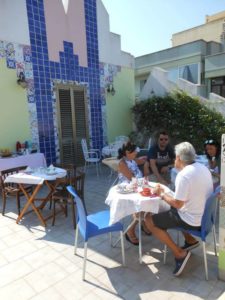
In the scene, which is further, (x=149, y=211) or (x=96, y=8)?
(x=96, y=8)

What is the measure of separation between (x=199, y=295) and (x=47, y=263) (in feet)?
5.16

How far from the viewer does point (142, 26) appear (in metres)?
7.32

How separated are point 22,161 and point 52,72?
2.47m

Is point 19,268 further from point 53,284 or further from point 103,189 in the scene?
point 103,189

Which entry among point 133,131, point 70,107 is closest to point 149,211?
point 70,107

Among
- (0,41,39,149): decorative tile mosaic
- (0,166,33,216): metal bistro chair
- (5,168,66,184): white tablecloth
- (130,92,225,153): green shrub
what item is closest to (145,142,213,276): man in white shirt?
(5,168,66,184): white tablecloth

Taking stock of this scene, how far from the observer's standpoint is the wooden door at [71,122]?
627cm

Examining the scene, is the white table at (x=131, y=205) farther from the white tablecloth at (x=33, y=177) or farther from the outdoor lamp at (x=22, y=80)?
the outdoor lamp at (x=22, y=80)

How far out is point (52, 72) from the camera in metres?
5.94

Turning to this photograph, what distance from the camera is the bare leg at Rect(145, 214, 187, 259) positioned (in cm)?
231

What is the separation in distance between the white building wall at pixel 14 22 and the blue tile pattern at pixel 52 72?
0.14 meters

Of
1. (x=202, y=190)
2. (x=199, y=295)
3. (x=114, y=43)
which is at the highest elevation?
(x=114, y=43)

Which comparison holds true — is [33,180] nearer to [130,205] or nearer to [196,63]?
[130,205]

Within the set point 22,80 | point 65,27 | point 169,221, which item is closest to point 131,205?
point 169,221
